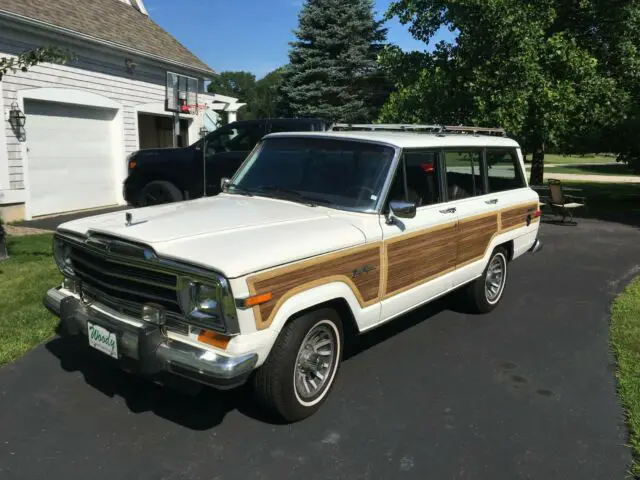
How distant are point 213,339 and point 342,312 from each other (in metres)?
1.05

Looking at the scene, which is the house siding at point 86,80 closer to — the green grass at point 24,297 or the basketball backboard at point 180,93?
the basketball backboard at point 180,93

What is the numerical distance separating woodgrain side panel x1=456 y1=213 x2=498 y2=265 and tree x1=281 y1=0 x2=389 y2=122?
72.7ft

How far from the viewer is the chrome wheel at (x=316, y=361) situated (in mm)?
3490

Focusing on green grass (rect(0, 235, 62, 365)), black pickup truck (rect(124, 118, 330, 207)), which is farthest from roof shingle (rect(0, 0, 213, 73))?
green grass (rect(0, 235, 62, 365))

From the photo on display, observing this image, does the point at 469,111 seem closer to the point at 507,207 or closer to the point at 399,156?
the point at 507,207

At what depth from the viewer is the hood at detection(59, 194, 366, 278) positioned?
3004 millimetres

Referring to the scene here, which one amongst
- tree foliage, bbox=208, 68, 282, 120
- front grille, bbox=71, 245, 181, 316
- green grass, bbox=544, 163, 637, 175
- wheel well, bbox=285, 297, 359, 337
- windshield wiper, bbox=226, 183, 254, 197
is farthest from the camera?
tree foliage, bbox=208, 68, 282, 120

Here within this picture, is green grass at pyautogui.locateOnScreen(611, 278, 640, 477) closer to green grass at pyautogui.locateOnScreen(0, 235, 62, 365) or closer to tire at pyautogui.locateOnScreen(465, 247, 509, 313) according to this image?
tire at pyautogui.locateOnScreen(465, 247, 509, 313)

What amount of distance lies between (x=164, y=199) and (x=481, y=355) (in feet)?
21.1

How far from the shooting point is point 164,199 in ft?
30.8

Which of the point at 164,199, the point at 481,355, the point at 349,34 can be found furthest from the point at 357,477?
the point at 349,34

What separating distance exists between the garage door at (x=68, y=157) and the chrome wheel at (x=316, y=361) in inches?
388

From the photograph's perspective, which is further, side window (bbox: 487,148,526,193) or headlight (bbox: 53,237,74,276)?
side window (bbox: 487,148,526,193)

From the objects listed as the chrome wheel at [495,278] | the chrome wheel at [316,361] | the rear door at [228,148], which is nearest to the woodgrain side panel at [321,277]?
the chrome wheel at [316,361]
